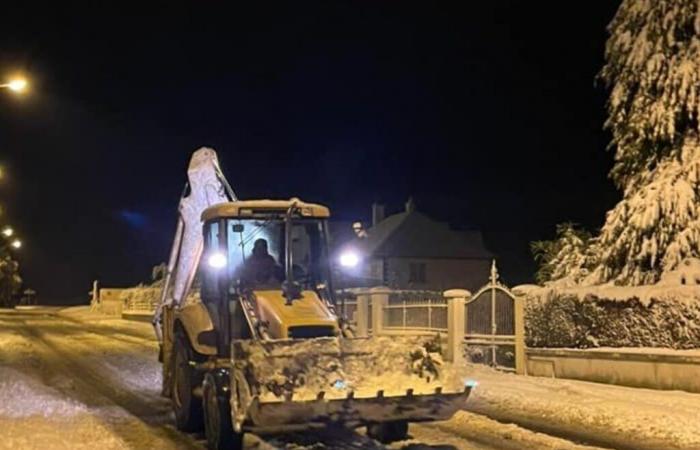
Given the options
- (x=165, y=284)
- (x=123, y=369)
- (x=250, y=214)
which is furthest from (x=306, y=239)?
(x=123, y=369)

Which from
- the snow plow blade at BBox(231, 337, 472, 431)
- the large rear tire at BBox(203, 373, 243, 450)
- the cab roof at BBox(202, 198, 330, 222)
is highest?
the cab roof at BBox(202, 198, 330, 222)

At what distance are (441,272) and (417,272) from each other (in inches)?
66.6

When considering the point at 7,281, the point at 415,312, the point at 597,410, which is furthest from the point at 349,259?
the point at 7,281

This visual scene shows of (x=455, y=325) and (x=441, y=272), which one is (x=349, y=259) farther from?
(x=441, y=272)

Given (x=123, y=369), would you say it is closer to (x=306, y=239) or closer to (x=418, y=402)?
(x=306, y=239)

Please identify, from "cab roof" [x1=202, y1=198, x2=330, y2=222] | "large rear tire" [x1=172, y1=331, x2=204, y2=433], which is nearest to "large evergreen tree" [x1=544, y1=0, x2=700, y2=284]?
"cab roof" [x1=202, y1=198, x2=330, y2=222]

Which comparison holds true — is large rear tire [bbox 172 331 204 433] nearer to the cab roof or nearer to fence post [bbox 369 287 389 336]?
the cab roof

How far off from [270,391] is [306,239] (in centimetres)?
293

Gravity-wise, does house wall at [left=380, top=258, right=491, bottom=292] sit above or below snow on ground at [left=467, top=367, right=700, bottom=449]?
above

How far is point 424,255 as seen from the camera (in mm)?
59969

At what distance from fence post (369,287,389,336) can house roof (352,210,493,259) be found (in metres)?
33.5

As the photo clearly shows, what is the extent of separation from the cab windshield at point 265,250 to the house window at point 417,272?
48679mm

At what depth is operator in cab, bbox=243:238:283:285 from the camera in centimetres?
1105

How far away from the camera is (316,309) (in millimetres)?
10609
